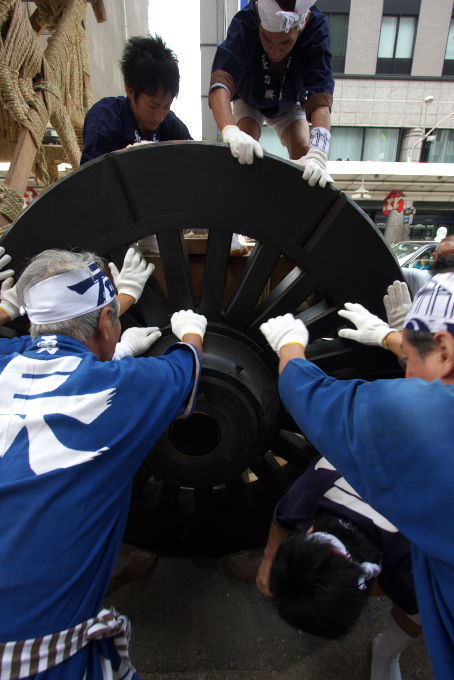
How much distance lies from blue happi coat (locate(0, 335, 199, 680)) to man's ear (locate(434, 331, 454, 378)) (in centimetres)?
85

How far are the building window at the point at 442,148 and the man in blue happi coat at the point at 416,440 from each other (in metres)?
24.4

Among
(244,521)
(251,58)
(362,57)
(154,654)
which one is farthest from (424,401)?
(362,57)

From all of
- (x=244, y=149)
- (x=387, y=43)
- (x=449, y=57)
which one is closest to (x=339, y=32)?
(x=387, y=43)

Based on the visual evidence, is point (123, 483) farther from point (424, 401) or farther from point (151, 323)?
point (424, 401)

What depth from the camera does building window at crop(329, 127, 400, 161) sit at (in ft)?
66.3

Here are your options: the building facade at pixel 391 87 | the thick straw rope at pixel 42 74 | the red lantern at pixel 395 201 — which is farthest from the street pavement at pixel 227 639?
the red lantern at pixel 395 201

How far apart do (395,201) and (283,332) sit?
22.4m

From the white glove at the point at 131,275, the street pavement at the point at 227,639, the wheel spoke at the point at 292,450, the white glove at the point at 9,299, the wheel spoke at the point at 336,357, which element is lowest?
the street pavement at the point at 227,639

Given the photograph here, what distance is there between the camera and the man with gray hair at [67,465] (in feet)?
3.19

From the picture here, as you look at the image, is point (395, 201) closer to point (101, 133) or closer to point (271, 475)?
point (101, 133)

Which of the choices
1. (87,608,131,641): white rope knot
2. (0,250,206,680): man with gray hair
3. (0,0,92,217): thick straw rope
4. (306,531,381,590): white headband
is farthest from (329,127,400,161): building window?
(87,608,131,641): white rope knot

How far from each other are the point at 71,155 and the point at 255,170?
11.4 ft

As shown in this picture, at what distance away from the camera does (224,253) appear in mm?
1560

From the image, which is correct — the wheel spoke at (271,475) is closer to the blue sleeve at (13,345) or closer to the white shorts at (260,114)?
the blue sleeve at (13,345)
